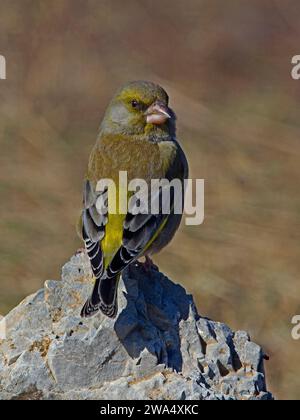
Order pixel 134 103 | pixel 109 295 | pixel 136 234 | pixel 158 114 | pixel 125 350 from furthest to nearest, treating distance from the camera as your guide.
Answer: pixel 134 103 < pixel 158 114 < pixel 136 234 < pixel 109 295 < pixel 125 350

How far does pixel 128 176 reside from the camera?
261 inches

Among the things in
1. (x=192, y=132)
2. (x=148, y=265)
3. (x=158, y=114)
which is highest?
(x=192, y=132)

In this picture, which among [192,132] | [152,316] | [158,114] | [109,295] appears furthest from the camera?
[192,132]

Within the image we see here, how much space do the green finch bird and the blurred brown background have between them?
229 cm

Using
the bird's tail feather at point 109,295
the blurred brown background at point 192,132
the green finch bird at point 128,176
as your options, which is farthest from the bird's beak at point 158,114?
the blurred brown background at point 192,132

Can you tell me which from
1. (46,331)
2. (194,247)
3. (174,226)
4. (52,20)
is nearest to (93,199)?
(174,226)

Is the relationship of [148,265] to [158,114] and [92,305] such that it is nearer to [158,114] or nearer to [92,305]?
[92,305]

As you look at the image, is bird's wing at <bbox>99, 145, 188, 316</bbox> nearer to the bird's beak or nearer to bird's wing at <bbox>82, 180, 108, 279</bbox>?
bird's wing at <bbox>82, 180, 108, 279</bbox>

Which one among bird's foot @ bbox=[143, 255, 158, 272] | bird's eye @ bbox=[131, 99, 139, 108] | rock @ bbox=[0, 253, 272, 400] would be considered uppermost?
bird's eye @ bbox=[131, 99, 139, 108]

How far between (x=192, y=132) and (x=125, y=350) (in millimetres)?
6529

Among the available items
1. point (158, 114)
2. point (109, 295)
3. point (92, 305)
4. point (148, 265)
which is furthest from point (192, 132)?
point (92, 305)

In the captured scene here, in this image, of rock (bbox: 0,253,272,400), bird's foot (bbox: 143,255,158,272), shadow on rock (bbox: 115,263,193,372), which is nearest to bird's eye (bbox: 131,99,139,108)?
bird's foot (bbox: 143,255,158,272)

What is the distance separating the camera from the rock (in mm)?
5227

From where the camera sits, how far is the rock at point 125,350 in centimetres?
523
